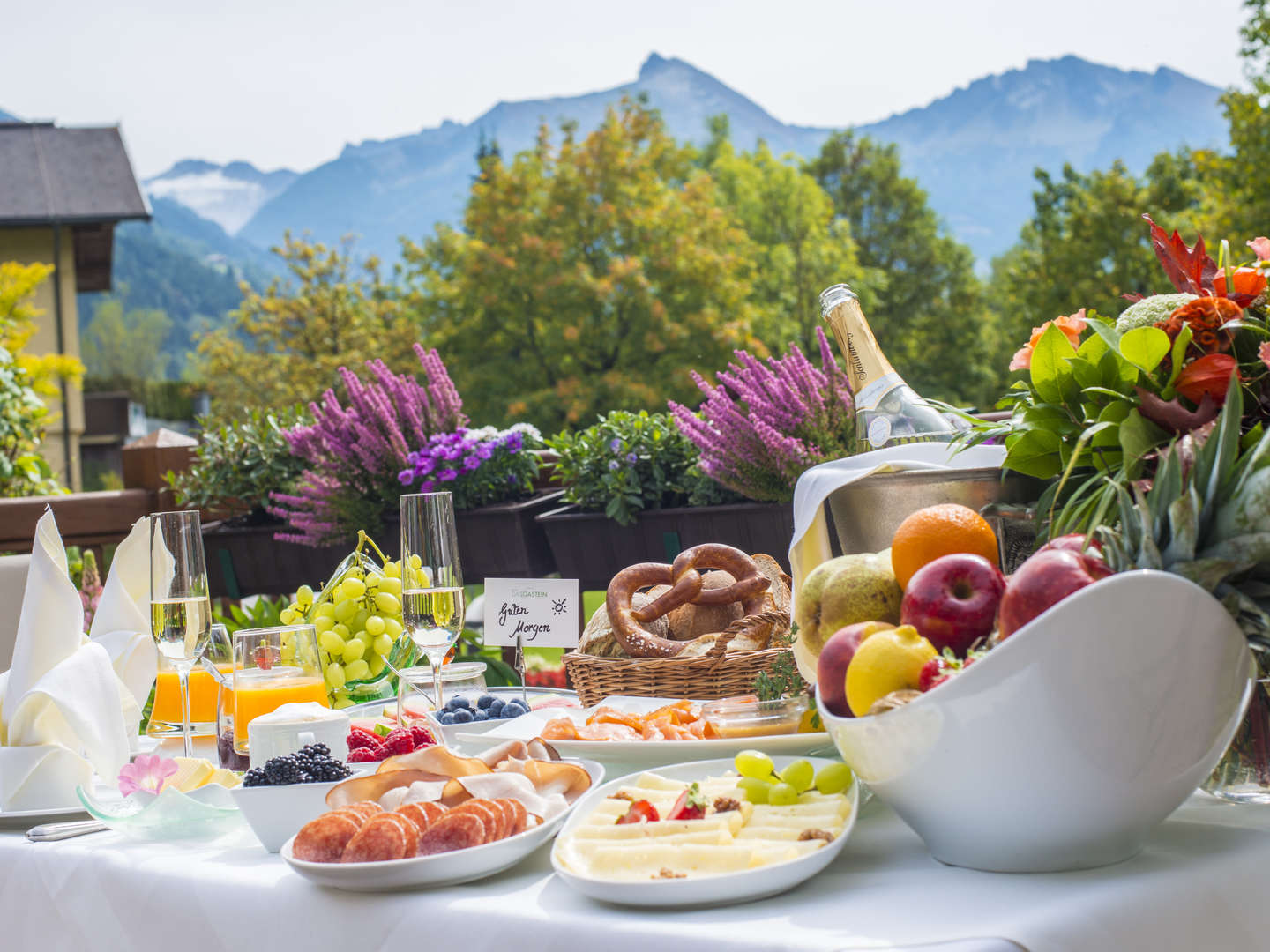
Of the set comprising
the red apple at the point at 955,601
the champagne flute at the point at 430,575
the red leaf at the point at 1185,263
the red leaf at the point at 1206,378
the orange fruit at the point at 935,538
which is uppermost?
the red leaf at the point at 1185,263

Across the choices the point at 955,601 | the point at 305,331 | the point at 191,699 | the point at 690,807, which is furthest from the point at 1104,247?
the point at 690,807

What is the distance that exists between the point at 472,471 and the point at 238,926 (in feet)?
6.62

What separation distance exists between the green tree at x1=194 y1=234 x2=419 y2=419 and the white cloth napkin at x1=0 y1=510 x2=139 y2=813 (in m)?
16.9

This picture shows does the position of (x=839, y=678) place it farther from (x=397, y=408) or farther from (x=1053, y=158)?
(x=1053, y=158)

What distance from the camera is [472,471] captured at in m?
2.88

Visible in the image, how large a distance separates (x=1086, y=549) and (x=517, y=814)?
504 mm

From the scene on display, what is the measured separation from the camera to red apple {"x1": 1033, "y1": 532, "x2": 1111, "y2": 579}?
0.78m

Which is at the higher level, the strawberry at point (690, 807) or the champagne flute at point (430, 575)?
the champagne flute at point (430, 575)

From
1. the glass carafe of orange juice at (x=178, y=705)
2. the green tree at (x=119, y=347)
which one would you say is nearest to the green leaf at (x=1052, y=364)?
the glass carafe of orange juice at (x=178, y=705)

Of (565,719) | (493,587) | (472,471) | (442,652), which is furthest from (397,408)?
(565,719)

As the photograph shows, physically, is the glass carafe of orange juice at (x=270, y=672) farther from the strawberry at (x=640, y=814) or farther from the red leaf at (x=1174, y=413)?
the red leaf at (x=1174, y=413)

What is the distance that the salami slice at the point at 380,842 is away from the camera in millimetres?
844

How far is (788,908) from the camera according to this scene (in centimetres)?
76

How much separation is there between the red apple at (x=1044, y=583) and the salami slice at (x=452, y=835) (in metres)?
0.43
